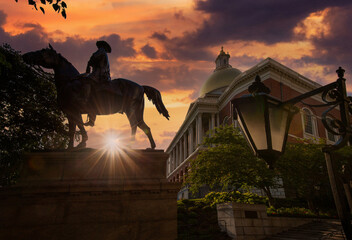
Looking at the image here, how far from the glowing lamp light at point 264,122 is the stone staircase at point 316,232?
13.3 meters

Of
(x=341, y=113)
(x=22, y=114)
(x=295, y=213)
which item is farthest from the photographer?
(x=22, y=114)

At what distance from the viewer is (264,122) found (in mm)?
2547

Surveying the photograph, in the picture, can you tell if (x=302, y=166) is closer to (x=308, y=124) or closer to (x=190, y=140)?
(x=308, y=124)

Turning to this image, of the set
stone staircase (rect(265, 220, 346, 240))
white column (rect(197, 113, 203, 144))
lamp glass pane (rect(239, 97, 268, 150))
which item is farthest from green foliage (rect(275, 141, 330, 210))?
white column (rect(197, 113, 203, 144))

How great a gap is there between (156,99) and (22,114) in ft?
47.0

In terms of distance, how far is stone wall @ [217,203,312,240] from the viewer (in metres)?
14.7

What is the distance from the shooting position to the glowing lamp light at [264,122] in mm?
2515

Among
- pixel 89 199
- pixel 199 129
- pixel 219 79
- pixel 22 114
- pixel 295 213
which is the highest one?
pixel 219 79

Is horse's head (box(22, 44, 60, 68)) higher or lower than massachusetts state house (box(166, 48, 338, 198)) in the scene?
lower

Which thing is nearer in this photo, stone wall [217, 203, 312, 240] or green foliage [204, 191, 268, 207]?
stone wall [217, 203, 312, 240]

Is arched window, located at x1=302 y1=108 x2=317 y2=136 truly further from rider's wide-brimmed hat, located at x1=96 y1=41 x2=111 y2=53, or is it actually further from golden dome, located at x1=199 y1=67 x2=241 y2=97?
rider's wide-brimmed hat, located at x1=96 y1=41 x2=111 y2=53

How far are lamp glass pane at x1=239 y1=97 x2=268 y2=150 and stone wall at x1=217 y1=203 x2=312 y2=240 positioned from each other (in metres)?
13.3

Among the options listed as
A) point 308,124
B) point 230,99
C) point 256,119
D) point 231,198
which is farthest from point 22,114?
point 308,124

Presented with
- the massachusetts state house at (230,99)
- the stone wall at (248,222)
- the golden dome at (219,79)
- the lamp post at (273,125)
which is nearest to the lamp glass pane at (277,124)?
the lamp post at (273,125)
